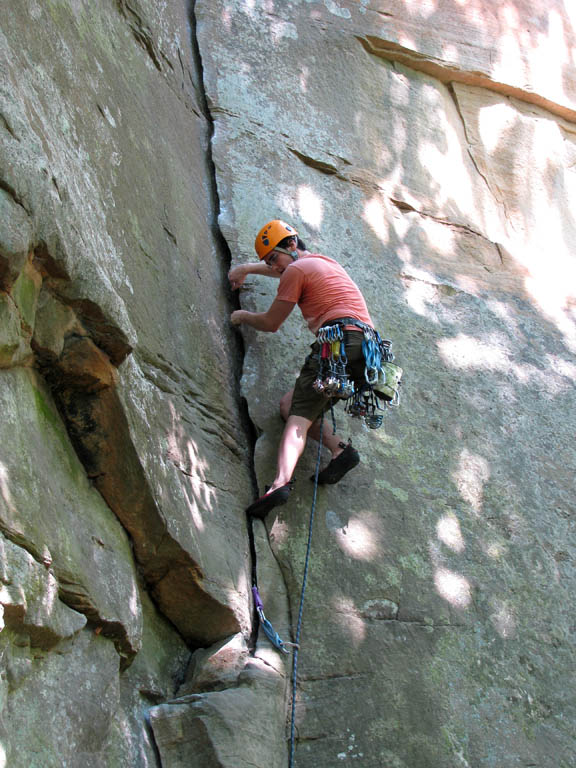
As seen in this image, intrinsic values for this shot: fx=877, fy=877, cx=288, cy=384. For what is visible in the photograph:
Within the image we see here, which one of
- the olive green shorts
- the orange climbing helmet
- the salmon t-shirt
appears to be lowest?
the olive green shorts

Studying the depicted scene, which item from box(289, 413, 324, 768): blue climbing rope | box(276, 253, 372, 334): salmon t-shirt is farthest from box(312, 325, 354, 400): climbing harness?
box(289, 413, 324, 768): blue climbing rope

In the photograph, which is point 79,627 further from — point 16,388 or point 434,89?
point 434,89

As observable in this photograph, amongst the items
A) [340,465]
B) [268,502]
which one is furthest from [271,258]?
[268,502]

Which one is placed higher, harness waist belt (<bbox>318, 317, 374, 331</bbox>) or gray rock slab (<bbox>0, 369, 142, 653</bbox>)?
gray rock slab (<bbox>0, 369, 142, 653</bbox>)

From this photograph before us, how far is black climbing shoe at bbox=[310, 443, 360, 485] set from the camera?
4480 millimetres

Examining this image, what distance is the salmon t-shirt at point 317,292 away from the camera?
470cm

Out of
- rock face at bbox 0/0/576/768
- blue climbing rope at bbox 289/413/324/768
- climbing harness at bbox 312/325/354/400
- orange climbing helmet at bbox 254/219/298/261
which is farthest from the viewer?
orange climbing helmet at bbox 254/219/298/261

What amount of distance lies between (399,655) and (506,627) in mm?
636

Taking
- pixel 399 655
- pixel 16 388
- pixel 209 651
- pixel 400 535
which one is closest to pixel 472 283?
pixel 400 535

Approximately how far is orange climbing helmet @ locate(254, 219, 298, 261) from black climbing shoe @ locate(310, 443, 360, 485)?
1.24 metres

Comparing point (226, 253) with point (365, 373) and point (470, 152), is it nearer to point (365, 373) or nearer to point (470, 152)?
point (365, 373)

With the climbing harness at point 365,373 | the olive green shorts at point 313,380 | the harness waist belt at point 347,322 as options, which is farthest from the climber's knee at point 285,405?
the harness waist belt at point 347,322

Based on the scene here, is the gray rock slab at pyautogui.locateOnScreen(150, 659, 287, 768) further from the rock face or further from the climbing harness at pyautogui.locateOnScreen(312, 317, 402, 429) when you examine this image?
the climbing harness at pyautogui.locateOnScreen(312, 317, 402, 429)

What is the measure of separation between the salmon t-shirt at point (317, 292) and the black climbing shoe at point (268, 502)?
0.93 meters
